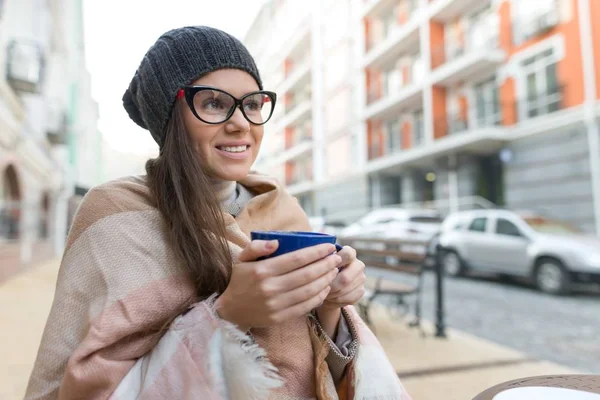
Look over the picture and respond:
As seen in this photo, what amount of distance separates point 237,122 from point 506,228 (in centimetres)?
652

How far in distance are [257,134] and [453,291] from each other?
5545 millimetres

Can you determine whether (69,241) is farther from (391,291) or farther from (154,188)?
(391,291)

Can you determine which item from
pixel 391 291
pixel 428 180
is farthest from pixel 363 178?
pixel 391 291

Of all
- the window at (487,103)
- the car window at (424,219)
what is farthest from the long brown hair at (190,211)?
the window at (487,103)

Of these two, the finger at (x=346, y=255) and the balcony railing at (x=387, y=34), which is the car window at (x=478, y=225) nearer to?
the finger at (x=346, y=255)

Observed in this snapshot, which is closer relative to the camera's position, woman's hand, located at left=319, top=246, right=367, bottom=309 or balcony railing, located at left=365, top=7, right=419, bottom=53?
woman's hand, located at left=319, top=246, right=367, bottom=309

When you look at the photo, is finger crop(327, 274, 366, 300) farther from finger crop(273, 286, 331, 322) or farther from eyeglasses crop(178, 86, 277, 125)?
eyeglasses crop(178, 86, 277, 125)

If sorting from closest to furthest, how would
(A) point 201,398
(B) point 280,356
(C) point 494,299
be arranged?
(A) point 201,398
(B) point 280,356
(C) point 494,299

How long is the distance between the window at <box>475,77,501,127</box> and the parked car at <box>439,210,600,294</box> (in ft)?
13.6

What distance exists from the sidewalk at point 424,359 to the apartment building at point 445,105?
2.68 m

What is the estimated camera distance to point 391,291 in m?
3.07

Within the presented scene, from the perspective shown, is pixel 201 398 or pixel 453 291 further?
pixel 453 291

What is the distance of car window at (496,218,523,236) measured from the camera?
620 cm

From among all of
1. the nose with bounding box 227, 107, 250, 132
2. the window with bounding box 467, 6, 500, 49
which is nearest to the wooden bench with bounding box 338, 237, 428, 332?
the nose with bounding box 227, 107, 250, 132
